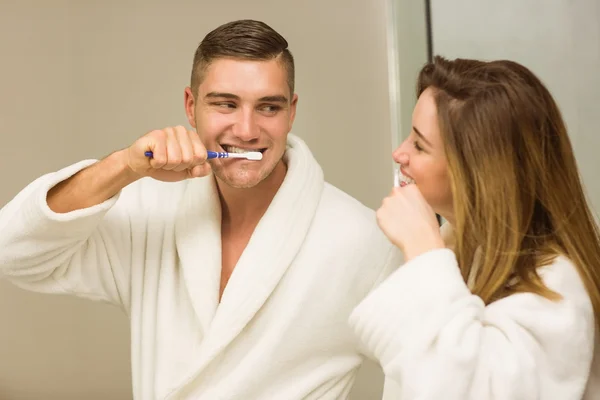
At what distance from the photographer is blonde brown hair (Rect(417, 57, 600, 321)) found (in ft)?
2.96

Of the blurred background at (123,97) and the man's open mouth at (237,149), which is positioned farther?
the blurred background at (123,97)

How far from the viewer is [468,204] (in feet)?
3.04

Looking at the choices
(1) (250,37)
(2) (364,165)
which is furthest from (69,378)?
(1) (250,37)

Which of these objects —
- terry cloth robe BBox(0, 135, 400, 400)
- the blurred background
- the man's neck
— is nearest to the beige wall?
the blurred background

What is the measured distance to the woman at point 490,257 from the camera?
81 centimetres

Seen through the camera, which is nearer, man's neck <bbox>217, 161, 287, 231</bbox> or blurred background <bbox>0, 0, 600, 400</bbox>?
man's neck <bbox>217, 161, 287, 231</bbox>

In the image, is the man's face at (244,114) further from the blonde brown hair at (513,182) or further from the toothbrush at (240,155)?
the blonde brown hair at (513,182)

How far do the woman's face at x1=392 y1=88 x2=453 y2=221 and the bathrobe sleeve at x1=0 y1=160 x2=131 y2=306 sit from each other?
1.62ft

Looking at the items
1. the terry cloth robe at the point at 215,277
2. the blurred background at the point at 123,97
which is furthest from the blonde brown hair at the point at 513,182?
the blurred background at the point at 123,97

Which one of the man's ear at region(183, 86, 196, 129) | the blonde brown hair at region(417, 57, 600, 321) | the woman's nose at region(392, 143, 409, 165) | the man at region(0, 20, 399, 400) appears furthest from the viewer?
the man's ear at region(183, 86, 196, 129)

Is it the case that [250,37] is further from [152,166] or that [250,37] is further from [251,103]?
[152,166]

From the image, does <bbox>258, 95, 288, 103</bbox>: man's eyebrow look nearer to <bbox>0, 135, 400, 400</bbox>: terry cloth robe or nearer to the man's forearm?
<bbox>0, 135, 400, 400</bbox>: terry cloth robe

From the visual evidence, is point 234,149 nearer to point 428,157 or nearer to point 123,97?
point 428,157

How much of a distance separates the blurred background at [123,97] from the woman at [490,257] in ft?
2.43
